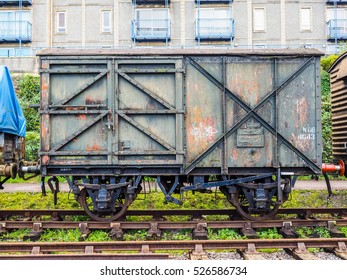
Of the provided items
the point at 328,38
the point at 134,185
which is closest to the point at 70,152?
the point at 134,185

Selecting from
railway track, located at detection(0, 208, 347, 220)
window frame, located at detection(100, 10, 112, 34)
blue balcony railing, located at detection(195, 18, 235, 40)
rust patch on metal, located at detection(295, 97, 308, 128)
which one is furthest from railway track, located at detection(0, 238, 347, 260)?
window frame, located at detection(100, 10, 112, 34)

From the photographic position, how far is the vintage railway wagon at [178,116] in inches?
269

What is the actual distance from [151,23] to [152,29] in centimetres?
53

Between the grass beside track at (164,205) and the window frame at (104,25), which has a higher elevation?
the window frame at (104,25)

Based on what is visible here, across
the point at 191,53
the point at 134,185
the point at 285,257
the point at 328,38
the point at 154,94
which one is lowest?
the point at 285,257

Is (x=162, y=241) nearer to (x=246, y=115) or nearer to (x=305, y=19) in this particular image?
(x=246, y=115)

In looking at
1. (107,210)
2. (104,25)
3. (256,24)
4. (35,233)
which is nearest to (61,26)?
(104,25)

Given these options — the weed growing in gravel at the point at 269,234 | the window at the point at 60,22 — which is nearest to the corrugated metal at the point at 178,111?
the weed growing in gravel at the point at 269,234

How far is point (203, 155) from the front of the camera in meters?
6.88

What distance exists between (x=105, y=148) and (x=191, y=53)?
9.29ft

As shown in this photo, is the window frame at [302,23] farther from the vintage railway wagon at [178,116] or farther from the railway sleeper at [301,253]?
the railway sleeper at [301,253]

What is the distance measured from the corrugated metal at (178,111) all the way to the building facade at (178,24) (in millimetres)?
19821

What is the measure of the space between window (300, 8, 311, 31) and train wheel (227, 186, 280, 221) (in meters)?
23.3
